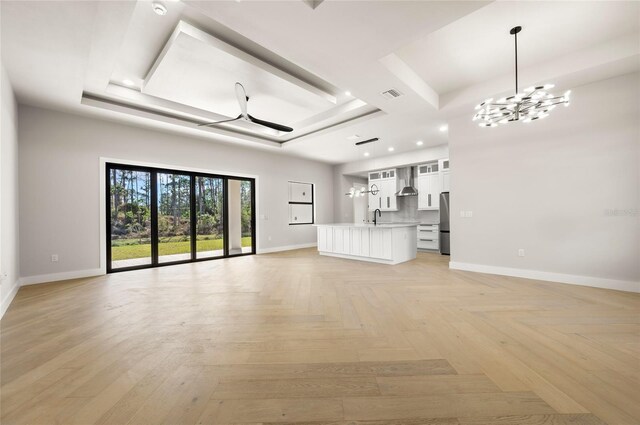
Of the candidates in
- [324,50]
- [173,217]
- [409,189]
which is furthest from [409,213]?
[173,217]

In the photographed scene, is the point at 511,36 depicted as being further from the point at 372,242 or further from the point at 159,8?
A: the point at 372,242

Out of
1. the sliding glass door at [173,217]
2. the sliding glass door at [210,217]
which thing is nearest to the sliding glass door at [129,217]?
the sliding glass door at [173,217]

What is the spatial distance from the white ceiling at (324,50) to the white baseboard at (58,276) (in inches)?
111

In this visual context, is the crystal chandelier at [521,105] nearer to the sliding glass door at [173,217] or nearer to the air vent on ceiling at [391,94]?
the air vent on ceiling at [391,94]

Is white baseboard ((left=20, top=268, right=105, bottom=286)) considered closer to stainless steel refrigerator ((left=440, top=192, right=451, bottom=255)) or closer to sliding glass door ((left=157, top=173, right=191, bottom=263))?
sliding glass door ((left=157, top=173, right=191, bottom=263))

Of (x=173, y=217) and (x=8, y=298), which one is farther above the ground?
(x=173, y=217)

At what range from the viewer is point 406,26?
8.31 feet

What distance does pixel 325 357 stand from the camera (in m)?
1.95

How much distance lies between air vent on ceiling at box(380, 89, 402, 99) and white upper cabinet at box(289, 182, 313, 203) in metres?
4.79

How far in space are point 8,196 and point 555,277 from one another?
787 centimetres

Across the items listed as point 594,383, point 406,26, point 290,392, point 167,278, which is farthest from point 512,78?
point 167,278

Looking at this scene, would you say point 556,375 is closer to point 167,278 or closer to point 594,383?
point 594,383

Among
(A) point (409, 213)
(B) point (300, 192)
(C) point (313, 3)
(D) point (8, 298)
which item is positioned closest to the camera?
(C) point (313, 3)

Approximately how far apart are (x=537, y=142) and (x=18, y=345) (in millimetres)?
6753
